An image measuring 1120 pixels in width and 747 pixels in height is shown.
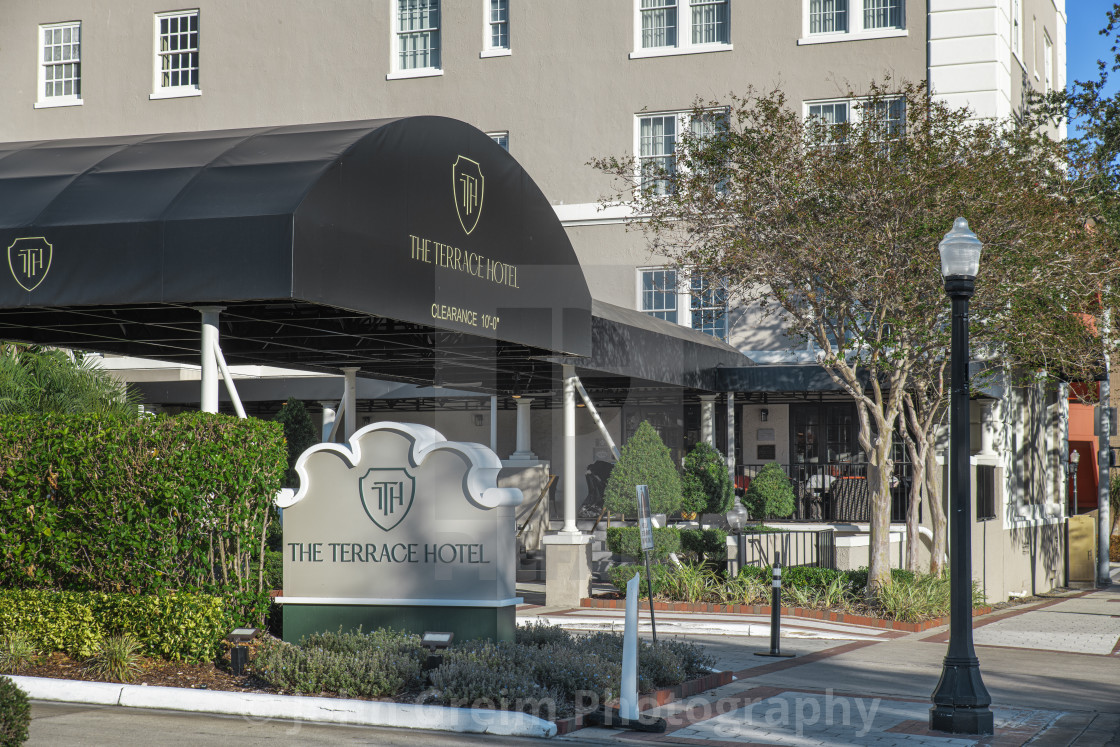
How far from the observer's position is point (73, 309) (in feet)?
38.5

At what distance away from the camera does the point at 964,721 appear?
9062 millimetres

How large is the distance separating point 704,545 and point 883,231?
19.6 feet

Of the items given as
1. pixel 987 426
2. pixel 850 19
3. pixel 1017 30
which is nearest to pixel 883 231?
pixel 987 426

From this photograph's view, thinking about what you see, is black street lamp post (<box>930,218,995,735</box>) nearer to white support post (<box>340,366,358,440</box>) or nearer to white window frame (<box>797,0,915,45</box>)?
white support post (<box>340,366,358,440</box>)

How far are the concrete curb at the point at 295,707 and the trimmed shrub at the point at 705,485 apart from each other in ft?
34.1

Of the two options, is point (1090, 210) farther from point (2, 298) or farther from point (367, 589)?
point (2, 298)

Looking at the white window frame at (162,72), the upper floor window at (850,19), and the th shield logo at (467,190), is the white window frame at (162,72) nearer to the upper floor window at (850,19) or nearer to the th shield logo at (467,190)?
the upper floor window at (850,19)

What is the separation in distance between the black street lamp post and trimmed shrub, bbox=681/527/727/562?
9.40 meters

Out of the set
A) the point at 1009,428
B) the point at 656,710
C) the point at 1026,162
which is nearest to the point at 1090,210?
the point at 1026,162

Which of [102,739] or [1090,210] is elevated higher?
[1090,210]

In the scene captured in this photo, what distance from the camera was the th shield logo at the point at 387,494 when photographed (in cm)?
1115

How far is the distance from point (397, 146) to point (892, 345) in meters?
7.44

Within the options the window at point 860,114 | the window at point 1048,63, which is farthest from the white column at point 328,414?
the window at point 1048,63

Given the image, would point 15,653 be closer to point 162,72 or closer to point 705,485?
point 705,485
